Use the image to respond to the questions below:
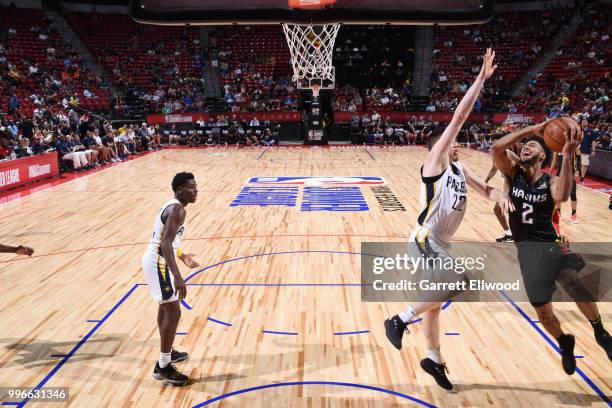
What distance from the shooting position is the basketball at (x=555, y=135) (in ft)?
12.1

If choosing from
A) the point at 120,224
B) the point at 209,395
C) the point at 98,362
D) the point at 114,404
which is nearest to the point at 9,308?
the point at 98,362

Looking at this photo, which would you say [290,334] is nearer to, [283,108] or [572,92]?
[283,108]

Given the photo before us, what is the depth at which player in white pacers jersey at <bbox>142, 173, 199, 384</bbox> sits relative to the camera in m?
3.71

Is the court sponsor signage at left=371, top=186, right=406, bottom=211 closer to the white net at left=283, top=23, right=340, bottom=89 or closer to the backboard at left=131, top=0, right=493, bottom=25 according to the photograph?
the backboard at left=131, top=0, right=493, bottom=25

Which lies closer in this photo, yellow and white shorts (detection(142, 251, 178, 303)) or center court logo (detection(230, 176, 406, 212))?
yellow and white shorts (detection(142, 251, 178, 303))

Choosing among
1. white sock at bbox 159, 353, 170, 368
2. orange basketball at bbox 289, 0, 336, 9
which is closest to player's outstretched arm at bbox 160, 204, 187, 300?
white sock at bbox 159, 353, 170, 368

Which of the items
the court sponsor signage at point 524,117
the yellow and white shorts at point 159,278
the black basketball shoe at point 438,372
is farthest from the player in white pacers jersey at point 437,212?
the court sponsor signage at point 524,117

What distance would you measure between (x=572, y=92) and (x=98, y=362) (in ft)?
82.4

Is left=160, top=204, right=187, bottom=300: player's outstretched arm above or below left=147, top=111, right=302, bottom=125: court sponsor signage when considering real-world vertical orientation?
below

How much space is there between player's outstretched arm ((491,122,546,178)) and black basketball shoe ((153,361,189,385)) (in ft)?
9.59

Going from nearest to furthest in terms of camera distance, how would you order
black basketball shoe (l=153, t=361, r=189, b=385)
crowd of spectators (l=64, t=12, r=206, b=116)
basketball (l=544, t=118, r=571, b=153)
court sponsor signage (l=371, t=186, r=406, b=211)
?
1. basketball (l=544, t=118, r=571, b=153)
2. black basketball shoe (l=153, t=361, r=189, b=385)
3. court sponsor signage (l=371, t=186, r=406, b=211)
4. crowd of spectators (l=64, t=12, r=206, b=116)

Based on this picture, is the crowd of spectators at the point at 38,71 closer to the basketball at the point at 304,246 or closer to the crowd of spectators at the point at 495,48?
the basketball at the point at 304,246

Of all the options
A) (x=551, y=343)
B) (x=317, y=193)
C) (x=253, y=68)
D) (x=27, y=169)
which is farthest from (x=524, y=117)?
(x=551, y=343)

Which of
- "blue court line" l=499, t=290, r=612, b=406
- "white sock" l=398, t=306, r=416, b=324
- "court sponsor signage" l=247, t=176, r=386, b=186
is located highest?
"white sock" l=398, t=306, r=416, b=324
